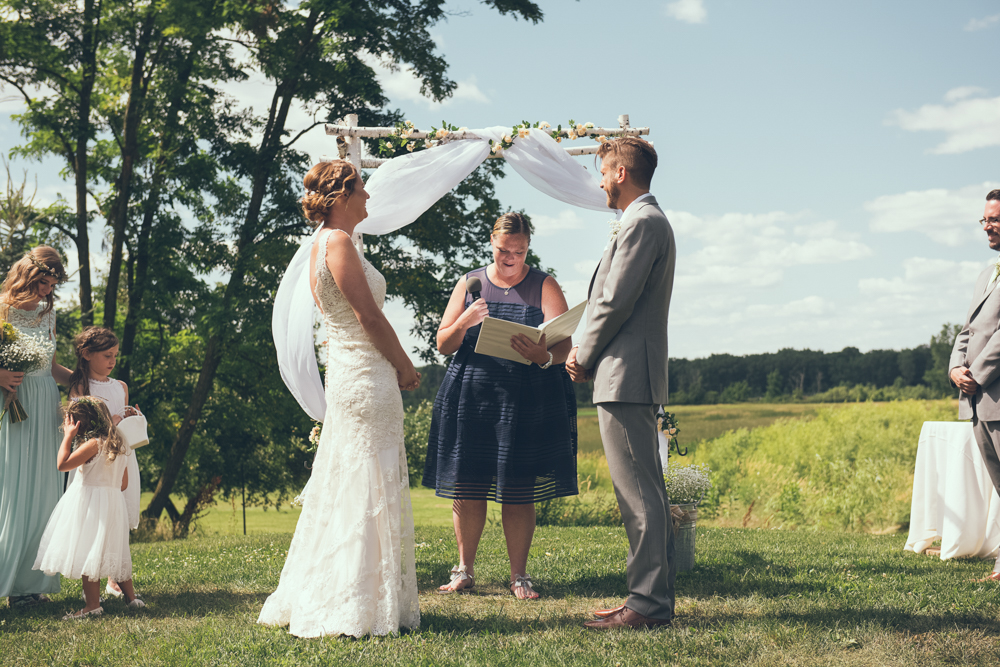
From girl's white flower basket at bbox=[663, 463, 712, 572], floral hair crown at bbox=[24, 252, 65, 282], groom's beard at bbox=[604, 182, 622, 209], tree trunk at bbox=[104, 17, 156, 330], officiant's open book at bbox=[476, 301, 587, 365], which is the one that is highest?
tree trunk at bbox=[104, 17, 156, 330]

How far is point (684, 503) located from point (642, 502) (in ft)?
6.54

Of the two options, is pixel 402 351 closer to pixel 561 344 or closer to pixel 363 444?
pixel 363 444

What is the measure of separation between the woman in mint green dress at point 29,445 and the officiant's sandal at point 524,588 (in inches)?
112

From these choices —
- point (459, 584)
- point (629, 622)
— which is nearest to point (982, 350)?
point (629, 622)

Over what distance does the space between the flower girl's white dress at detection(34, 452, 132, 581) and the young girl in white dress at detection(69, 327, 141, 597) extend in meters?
0.16

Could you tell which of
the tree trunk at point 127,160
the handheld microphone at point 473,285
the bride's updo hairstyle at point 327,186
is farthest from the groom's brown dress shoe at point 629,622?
the tree trunk at point 127,160

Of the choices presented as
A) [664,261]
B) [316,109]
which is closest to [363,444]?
[664,261]

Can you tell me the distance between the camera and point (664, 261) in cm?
361

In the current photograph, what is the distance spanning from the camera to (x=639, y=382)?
11.5 feet

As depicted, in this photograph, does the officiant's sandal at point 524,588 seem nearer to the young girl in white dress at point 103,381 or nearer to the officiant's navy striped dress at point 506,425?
the officiant's navy striped dress at point 506,425

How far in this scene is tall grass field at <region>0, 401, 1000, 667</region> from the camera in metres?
3.22

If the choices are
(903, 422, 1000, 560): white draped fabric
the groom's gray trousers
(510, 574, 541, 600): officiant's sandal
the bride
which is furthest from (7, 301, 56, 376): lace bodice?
(903, 422, 1000, 560): white draped fabric

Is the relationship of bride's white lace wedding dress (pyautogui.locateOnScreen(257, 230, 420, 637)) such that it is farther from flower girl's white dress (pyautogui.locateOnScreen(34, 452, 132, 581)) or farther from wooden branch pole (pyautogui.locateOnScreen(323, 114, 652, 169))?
wooden branch pole (pyautogui.locateOnScreen(323, 114, 652, 169))

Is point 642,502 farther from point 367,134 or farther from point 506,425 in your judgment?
point 367,134
